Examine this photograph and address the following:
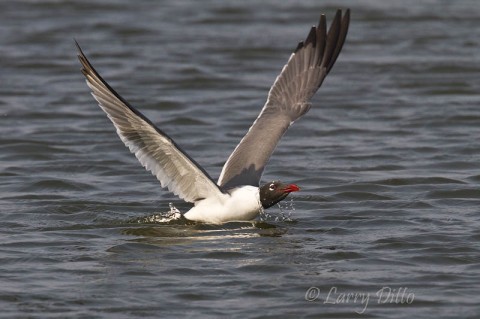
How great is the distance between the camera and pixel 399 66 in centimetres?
1766

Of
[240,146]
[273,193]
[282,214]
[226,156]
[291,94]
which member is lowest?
[282,214]

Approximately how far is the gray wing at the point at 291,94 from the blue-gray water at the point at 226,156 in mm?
663

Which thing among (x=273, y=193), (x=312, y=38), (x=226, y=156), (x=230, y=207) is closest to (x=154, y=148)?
(x=230, y=207)

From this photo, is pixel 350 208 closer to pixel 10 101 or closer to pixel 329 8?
pixel 10 101

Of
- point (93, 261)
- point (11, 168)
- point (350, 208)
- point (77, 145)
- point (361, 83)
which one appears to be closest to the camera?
point (93, 261)

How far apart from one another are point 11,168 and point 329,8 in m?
10.1

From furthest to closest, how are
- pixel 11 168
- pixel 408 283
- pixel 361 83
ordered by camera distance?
pixel 361 83, pixel 11 168, pixel 408 283

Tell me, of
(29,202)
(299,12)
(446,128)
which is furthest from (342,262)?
(299,12)

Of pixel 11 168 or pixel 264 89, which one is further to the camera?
pixel 264 89

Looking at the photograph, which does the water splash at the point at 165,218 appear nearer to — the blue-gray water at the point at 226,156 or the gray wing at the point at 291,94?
the blue-gray water at the point at 226,156

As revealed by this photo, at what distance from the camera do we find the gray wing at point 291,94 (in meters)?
10.8

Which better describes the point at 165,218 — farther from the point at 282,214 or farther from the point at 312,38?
the point at 312,38

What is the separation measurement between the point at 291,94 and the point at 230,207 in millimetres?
1745

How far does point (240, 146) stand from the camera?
35.8ft
